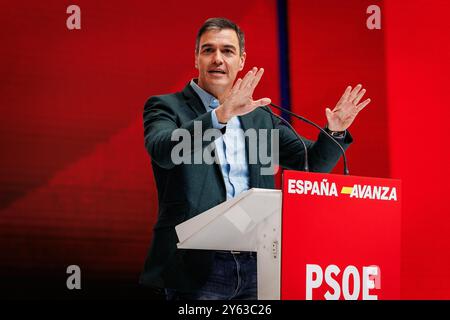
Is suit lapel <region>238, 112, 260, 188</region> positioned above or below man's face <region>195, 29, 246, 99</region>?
below

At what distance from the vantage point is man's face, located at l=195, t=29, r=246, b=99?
2461 mm

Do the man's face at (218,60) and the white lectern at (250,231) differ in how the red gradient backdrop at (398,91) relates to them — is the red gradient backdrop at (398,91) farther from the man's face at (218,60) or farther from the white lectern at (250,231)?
the white lectern at (250,231)

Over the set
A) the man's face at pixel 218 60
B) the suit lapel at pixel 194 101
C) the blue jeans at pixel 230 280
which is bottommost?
the blue jeans at pixel 230 280

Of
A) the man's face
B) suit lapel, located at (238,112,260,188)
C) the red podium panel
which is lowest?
the red podium panel

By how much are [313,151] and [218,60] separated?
47 centimetres

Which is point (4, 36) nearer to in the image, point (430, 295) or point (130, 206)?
point (130, 206)

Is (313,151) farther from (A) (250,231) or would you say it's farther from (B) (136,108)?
(B) (136,108)

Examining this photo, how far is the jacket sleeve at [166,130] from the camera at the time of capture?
197 cm

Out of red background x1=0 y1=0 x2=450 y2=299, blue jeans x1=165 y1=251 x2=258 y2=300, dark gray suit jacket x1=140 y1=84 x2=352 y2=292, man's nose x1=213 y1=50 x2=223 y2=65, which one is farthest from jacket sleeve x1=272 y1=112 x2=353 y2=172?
red background x1=0 y1=0 x2=450 y2=299

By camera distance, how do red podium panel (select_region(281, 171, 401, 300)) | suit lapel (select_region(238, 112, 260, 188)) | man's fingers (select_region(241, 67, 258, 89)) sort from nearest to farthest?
red podium panel (select_region(281, 171, 401, 300)), man's fingers (select_region(241, 67, 258, 89)), suit lapel (select_region(238, 112, 260, 188))

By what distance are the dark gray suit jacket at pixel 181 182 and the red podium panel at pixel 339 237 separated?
40 cm

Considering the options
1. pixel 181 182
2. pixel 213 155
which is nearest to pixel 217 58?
pixel 213 155

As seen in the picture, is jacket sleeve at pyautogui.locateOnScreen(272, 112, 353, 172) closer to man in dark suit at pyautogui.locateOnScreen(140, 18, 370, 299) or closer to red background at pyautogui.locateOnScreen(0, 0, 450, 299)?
man in dark suit at pyautogui.locateOnScreen(140, 18, 370, 299)

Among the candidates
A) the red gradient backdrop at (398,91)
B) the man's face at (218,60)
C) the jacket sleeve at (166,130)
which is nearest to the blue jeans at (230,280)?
the jacket sleeve at (166,130)
